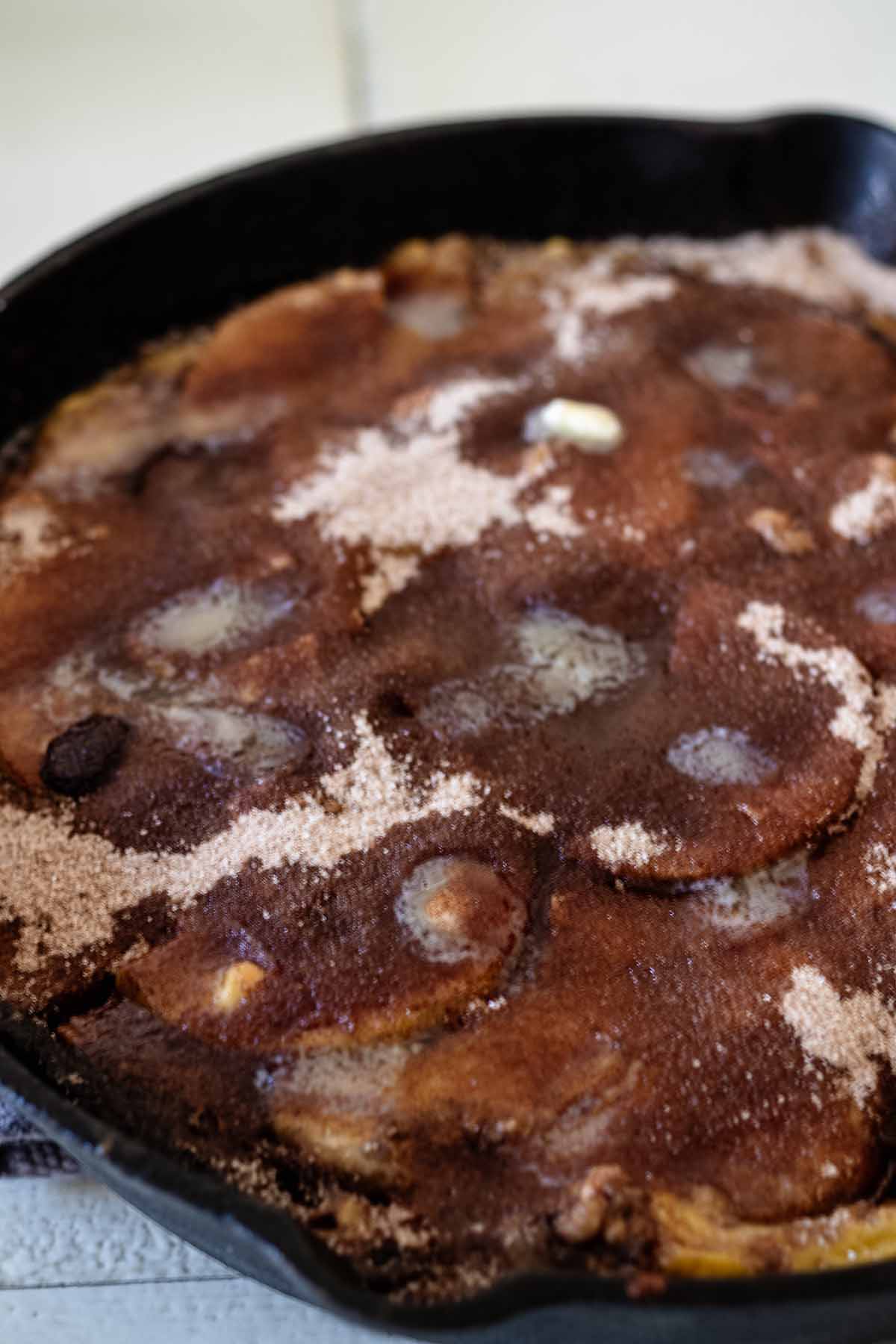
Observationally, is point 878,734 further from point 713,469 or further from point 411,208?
point 411,208

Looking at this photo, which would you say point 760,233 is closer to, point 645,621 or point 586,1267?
point 645,621

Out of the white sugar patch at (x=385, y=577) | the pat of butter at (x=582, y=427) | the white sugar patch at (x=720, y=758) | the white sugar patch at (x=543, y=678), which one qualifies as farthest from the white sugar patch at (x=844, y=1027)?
the pat of butter at (x=582, y=427)

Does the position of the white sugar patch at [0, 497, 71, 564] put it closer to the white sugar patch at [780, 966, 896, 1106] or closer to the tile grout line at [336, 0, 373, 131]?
the white sugar patch at [780, 966, 896, 1106]

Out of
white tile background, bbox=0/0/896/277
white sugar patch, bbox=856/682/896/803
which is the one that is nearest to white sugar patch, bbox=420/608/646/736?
white sugar patch, bbox=856/682/896/803

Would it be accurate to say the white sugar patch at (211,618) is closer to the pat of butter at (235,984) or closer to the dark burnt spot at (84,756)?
the dark burnt spot at (84,756)

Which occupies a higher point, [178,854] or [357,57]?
[357,57]

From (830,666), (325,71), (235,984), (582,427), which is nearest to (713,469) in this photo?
(582,427)

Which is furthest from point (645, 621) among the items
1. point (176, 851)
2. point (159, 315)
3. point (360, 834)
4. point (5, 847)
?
point (159, 315)
